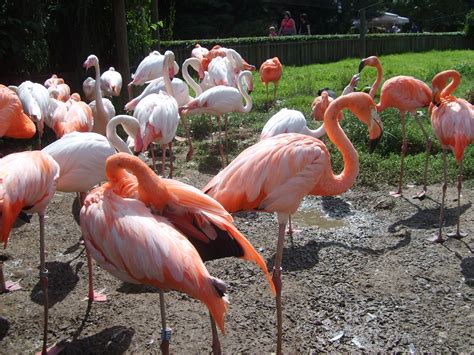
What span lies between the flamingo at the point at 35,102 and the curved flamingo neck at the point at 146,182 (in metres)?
3.66

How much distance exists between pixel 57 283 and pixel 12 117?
2.08 metres

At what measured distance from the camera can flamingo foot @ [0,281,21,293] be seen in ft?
12.5

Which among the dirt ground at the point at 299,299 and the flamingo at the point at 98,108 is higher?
the flamingo at the point at 98,108

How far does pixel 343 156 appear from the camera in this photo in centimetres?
360

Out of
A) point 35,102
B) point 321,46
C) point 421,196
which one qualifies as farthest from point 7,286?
point 321,46

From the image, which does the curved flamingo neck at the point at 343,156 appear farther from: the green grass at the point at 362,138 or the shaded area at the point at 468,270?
the green grass at the point at 362,138

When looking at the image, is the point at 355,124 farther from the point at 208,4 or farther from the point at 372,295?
the point at 208,4

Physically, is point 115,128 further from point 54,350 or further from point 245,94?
point 245,94

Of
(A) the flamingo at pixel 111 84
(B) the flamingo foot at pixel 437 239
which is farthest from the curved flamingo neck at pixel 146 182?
(A) the flamingo at pixel 111 84

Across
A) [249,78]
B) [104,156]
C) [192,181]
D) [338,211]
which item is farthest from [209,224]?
[249,78]

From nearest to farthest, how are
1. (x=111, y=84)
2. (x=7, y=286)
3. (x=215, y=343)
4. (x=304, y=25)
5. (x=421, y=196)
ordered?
(x=215, y=343) → (x=7, y=286) → (x=421, y=196) → (x=111, y=84) → (x=304, y=25)

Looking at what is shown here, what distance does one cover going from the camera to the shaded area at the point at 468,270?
3751 mm

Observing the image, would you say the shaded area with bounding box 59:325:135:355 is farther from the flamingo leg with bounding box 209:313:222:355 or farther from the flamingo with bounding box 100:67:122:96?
the flamingo with bounding box 100:67:122:96

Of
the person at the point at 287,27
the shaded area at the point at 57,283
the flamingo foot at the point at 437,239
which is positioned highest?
the person at the point at 287,27
